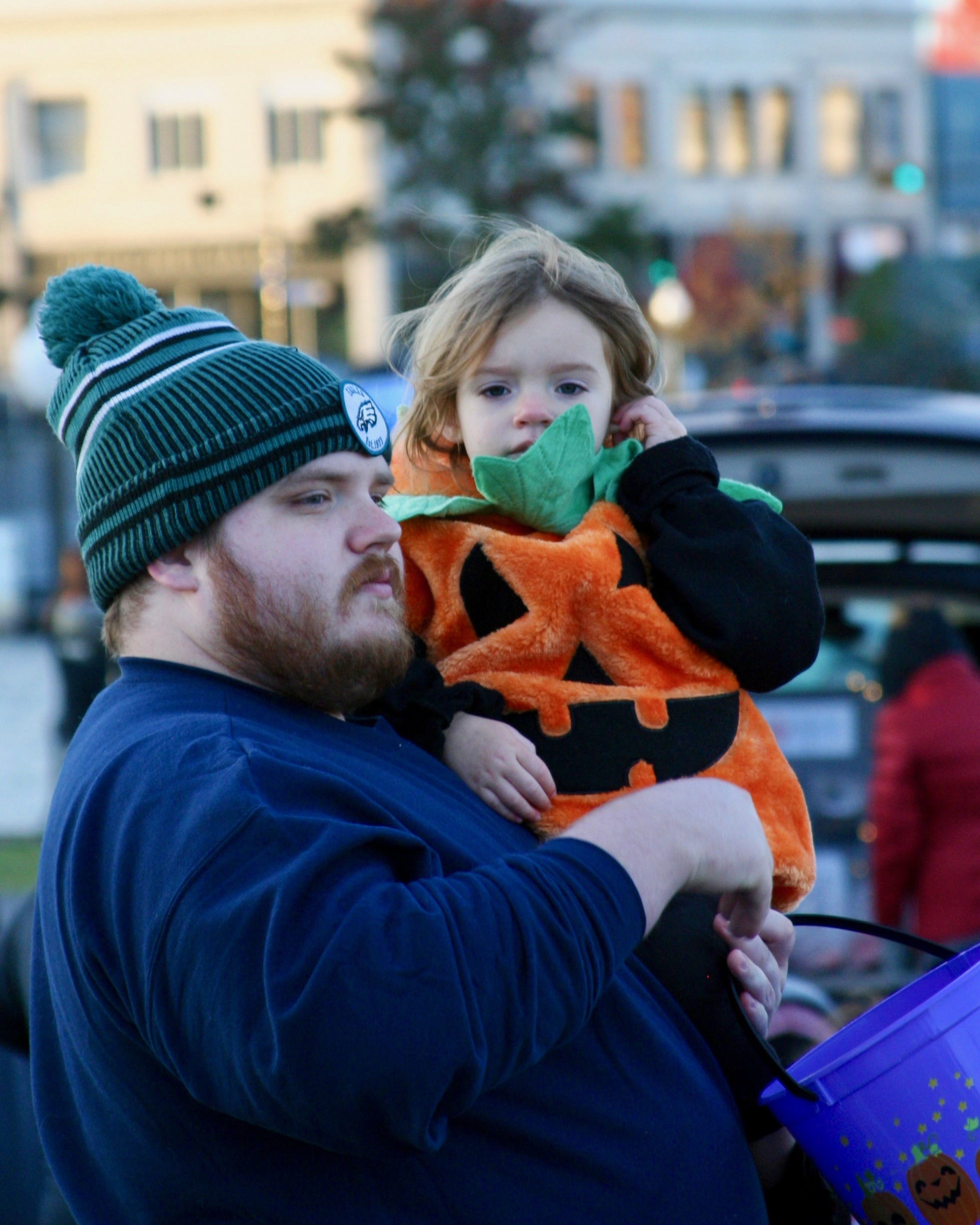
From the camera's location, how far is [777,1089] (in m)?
1.74

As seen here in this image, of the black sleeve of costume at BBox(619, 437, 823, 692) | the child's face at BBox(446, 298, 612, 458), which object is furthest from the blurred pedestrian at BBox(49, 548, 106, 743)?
the black sleeve of costume at BBox(619, 437, 823, 692)

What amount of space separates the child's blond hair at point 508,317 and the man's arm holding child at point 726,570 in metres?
0.27

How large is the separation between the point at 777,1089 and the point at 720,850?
34 cm

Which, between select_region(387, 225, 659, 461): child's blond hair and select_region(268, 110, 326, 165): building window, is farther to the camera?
select_region(268, 110, 326, 165): building window

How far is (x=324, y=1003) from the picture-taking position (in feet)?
4.27

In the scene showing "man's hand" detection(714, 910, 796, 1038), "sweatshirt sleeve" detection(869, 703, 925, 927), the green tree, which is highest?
the green tree

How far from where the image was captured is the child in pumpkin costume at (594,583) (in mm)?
2025

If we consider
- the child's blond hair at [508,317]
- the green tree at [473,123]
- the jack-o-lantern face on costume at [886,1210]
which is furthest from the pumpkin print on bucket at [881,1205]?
the green tree at [473,123]

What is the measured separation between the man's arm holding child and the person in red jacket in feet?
9.25

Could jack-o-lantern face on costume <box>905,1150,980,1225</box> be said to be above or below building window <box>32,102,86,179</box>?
below

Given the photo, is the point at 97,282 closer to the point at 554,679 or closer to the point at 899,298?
the point at 554,679

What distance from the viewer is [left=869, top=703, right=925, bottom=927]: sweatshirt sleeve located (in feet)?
15.9

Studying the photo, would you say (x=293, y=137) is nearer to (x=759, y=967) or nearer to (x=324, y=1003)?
(x=759, y=967)

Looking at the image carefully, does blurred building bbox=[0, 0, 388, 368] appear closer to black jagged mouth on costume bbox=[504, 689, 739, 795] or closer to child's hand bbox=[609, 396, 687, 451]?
child's hand bbox=[609, 396, 687, 451]
